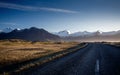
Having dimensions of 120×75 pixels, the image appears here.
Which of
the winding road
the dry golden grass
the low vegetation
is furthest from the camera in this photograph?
the dry golden grass

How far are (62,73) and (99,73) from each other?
264 centimetres

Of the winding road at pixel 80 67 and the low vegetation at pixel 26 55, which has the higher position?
the winding road at pixel 80 67

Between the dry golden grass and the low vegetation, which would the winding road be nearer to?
the low vegetation

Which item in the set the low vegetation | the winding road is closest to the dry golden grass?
the low vegetation

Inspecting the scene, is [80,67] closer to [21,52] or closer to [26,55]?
[26,55]

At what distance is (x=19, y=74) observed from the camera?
459 inches

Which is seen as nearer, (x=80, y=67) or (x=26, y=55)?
(x=80, y=67)

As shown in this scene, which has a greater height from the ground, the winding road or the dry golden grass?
the winding road

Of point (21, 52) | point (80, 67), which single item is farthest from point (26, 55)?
point (80, 67)

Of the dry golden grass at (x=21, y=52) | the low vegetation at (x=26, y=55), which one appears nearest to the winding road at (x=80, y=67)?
the low vegetation at (x=26, y=55)

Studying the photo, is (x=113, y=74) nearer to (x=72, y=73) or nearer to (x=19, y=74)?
(x=72, y=73)

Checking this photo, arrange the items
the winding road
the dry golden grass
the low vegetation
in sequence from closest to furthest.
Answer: the winding road → the low vegetation → the dry golden grass

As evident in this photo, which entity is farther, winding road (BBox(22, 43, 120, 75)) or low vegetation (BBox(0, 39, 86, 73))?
low vegetation (BBox(0, 39, 86, 73))

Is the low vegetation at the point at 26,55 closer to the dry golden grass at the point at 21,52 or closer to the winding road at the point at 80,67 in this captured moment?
the dry golden grass at the point at 21,52
